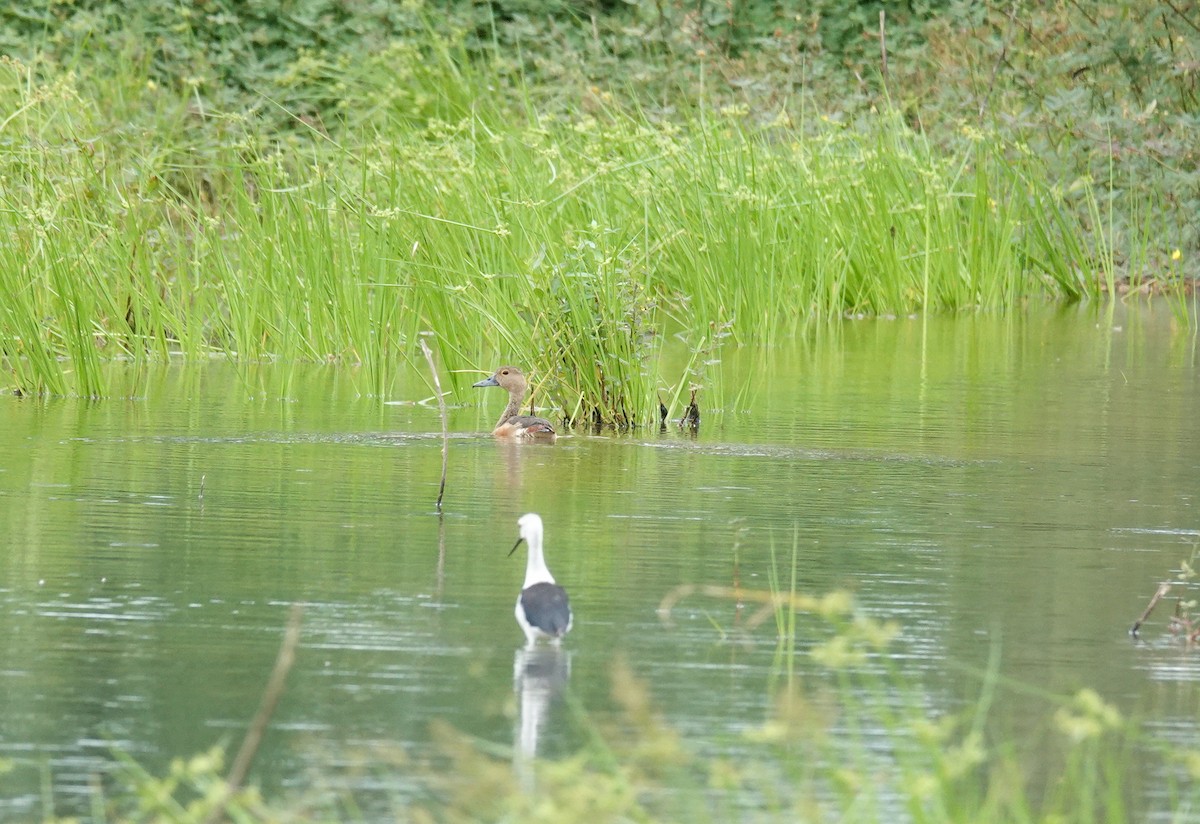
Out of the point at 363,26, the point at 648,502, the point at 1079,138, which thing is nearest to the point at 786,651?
the point at 648,502

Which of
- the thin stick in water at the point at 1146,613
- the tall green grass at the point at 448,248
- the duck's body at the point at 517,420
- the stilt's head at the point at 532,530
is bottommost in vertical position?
the thin stick in water at the point at 1146,613

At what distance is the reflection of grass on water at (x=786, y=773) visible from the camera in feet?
10.6

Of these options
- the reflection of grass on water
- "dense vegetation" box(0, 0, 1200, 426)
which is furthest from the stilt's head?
"dense vegetation" box(0, 0, 1200, 426)

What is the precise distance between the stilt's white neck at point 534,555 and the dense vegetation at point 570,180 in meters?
4.56

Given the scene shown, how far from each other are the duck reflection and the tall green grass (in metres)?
4.90

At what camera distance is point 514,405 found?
32.0ft

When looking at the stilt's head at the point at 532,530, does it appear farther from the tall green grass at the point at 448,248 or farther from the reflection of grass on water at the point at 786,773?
the tall green grass at the point at 448,248

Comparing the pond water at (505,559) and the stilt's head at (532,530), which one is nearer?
the pond water at (505,559)

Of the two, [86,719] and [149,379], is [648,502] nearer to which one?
[86,719]

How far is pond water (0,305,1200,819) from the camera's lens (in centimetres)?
438

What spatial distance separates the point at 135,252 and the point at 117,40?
981 centimetres

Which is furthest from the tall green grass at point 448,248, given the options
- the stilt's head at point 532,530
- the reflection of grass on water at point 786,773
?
the reflection of grass on water at point 786,773

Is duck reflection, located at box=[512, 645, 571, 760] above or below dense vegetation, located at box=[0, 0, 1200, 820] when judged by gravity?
below

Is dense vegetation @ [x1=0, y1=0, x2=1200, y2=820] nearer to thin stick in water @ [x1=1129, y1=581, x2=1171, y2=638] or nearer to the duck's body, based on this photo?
the duck's body
